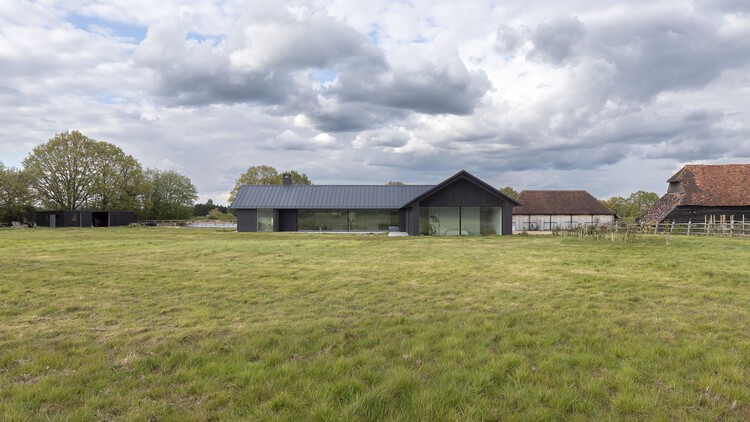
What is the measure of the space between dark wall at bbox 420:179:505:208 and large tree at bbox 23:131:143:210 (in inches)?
2091

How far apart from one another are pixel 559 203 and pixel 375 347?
47292mm

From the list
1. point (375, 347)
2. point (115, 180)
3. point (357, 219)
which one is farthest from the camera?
point (115, 180)

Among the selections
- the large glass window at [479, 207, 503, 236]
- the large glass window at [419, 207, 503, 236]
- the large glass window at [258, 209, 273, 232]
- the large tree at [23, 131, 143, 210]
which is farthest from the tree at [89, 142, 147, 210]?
the large glass window at [479, 207, 503, 236]

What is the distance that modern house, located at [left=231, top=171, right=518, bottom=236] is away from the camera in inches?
1342

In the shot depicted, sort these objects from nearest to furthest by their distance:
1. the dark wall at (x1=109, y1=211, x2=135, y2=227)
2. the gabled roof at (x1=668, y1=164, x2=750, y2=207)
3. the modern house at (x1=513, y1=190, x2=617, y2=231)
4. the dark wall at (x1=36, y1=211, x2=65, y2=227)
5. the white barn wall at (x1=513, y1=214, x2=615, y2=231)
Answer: the gabled roof at (x1=668, y1=164, x2=750, y2=207), the modern house at (x1=513, y1=190, x2=617, y2=231), the white barn wall at (x1=513, y1=214, x2=615, y2=231), the dark wall at (x1=36, y1=211, x2=65, y2=227), the dark wall at (x1=109, y1=211, x2=135, y2=227)

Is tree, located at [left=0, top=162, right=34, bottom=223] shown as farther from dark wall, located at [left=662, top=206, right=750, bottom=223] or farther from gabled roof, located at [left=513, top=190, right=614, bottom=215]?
dark wall, located at [left=662, top=206, right=750, bottom=223]

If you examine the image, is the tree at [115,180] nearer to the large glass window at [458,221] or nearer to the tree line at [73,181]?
the tree line at [73,181]

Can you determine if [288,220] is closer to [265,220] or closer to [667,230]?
[265,220]

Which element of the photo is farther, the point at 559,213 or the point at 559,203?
the point at 559,203

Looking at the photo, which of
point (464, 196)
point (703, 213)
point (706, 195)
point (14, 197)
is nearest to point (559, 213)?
point (703, 213)

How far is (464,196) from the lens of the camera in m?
32.9

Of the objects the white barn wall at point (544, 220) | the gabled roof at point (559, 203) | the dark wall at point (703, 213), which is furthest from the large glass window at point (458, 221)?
the dark wall at point (703, 213)

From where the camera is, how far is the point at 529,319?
6.82 m

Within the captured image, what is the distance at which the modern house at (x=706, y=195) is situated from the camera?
119ft
